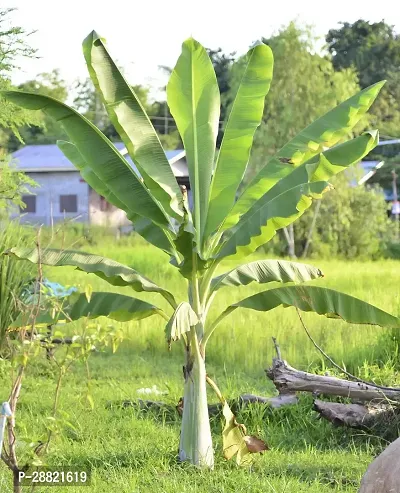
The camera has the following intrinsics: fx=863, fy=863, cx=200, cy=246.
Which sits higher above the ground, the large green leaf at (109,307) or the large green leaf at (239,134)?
the large green leaf at (239,134)

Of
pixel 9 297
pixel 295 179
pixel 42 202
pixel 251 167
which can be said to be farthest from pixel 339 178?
pixel 295 179

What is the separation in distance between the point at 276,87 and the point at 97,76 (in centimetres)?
1872

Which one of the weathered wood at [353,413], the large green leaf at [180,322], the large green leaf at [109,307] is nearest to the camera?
the large green leaf at [180,322]

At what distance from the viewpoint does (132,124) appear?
216 inches

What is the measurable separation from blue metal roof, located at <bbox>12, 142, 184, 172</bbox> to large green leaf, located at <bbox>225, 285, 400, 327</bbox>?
23.1 m

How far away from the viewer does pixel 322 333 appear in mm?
10484

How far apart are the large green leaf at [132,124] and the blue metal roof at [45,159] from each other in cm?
2282

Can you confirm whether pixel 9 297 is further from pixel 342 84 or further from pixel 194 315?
pixel 342 84

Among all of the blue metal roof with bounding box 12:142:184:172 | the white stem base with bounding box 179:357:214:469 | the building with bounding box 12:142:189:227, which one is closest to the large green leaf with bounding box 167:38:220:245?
the white stem base with bounding box 179:357:214:469

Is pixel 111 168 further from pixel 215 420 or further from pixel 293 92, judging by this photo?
pixel 293 92

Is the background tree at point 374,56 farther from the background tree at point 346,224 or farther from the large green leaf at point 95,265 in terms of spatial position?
the large green leaf at point 95,265

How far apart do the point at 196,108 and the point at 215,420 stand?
8.34 feet

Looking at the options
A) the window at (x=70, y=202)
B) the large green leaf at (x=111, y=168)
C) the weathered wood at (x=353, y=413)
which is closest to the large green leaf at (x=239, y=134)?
the large green leaf at (x=111, y=168)

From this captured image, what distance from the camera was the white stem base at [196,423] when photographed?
17.5ft
